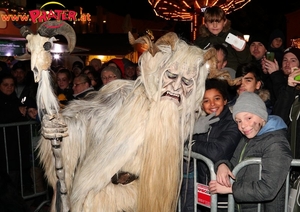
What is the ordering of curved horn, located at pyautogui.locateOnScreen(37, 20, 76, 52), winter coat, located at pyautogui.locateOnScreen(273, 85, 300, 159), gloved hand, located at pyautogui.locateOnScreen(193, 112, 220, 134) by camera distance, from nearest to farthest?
1. curved horn, located at pyautogui.locateOnScreen(37, 20, 76, 52)
2. gloved hand, located at pyautogui.locateOnScreen(193, 112, 220, 134)
3. winter coat, located at pyautogui.locateOnScreen(273, 85, 300, 159)

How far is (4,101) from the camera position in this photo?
507cm

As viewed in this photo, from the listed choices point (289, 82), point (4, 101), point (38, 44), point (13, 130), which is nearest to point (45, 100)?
point (38, 44)

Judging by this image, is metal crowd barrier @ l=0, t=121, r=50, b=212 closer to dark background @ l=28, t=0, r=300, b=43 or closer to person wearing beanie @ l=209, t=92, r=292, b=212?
person wearing beanie @ l=209, t=92, r=292, b=212

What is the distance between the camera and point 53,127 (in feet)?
7.32

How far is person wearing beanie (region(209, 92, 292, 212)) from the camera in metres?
2.34

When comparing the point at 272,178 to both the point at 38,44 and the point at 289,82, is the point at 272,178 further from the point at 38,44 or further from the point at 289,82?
the point at 38,44

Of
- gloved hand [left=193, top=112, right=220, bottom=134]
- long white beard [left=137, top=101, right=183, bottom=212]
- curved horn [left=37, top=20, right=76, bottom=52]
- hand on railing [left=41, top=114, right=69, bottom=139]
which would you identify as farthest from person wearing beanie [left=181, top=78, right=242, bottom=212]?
curved horn [left=37, top=20, right=76, bottom=52]

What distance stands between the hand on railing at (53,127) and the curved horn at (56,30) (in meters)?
0.44

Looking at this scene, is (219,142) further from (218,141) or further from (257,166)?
(257,166)

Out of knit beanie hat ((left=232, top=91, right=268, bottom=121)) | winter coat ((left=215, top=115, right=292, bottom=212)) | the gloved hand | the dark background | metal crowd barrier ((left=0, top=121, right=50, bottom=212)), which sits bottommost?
metal crowd barrier ((left=0, top=121, right=50, bottom=212))

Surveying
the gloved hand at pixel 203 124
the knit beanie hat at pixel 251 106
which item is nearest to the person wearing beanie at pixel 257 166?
the knit beanie hat at pixel 251 106

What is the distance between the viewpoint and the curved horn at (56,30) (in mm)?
2195

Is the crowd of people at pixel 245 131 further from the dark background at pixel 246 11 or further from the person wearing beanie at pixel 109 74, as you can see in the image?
the dark background at pixel 246 11

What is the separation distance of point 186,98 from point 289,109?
1256 mm
